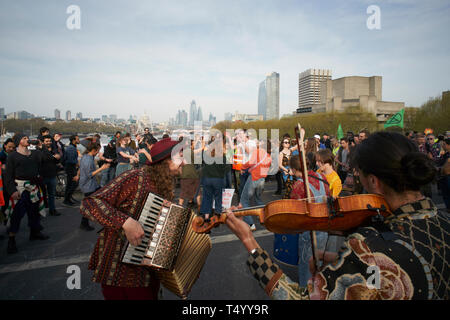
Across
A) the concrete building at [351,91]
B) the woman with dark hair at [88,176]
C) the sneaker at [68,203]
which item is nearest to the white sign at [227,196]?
the woman with dark hair at [88,176]

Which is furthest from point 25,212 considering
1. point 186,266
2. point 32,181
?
point 186,266

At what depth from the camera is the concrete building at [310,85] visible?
17638 centimetres

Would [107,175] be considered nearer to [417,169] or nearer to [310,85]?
[417,169]

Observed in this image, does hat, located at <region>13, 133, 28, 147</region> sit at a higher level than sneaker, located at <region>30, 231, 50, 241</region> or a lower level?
higher

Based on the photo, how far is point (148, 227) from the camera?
2.07 metres

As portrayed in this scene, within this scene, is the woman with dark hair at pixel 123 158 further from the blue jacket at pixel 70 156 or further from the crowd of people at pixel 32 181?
the crowd of people at pixel 32 181

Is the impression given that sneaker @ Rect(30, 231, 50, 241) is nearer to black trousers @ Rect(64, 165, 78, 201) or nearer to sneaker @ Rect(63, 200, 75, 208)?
sneaker @ Rect(63, 200, 75, 208)

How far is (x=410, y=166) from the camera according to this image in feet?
4.15

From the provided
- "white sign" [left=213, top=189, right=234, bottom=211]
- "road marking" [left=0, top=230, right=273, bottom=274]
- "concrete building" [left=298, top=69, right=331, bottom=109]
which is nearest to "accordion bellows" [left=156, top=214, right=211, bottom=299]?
"road marking" [left=0, top=230, right=273, bottom=274]

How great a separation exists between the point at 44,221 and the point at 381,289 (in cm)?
746

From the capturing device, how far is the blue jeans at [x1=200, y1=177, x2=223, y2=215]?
636 cm

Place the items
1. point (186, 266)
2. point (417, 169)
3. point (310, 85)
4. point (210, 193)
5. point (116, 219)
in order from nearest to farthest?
1. point (417, 169)
2. point (116, 219)
3. point (186, 266)
4. point (210, 193)
5. point (310, 85)

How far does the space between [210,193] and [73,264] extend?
10.6 feet

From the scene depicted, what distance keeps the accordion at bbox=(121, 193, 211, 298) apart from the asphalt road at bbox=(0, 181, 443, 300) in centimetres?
124
